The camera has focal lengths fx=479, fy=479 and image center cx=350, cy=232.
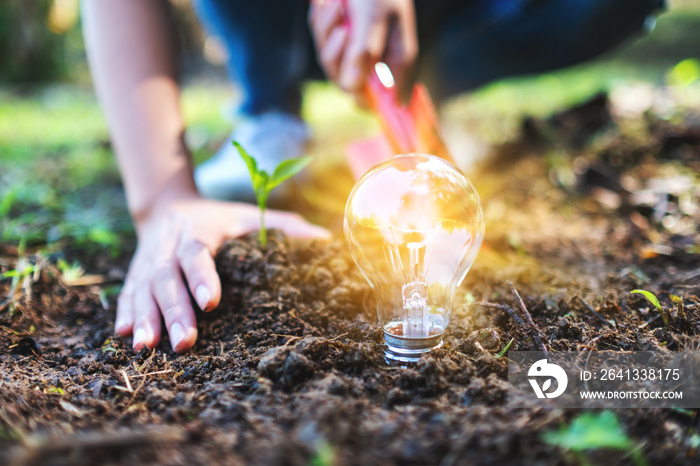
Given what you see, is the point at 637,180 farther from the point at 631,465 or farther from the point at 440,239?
the point at 631,465

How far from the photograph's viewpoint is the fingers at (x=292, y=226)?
2.11 metres

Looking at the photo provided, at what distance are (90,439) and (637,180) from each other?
11.4ft

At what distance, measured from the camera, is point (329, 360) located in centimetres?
138

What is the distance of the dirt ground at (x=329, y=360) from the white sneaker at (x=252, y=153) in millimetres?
897

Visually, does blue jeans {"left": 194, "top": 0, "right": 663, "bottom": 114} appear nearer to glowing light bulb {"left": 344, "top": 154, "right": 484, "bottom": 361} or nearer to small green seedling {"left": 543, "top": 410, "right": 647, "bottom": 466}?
glowing light bulb {"left": 344, "top": 154, "right": 484, "bottom": 361}

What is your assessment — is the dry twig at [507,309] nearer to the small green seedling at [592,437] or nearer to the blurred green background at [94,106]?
the small green seedling at [592,437]

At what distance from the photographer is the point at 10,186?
367 cm

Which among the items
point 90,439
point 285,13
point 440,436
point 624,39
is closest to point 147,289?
point 90,439

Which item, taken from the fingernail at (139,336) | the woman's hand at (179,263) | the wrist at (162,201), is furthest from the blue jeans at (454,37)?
the fingernail at (139,336)

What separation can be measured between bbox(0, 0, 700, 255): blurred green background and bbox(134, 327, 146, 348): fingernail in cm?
112

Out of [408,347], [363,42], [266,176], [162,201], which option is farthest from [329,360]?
[363,42]

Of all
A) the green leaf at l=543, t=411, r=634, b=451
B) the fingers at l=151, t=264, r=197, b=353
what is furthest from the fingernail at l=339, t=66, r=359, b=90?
the green leaf at l=543, t=411, r=634, b=451

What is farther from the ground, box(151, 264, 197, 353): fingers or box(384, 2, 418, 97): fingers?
box(384, 2, 418, 97): fingers

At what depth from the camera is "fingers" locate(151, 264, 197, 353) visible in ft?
5.19
